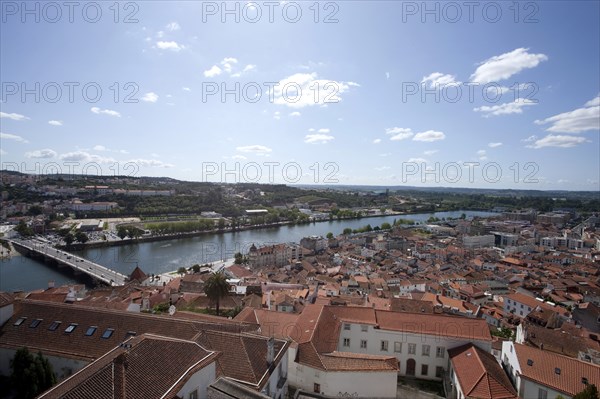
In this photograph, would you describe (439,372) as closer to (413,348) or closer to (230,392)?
(413,348)

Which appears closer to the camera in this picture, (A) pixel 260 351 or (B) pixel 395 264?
(A) pixel 260 351

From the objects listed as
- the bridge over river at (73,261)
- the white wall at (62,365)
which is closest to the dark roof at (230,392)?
the white wall at (62,365)

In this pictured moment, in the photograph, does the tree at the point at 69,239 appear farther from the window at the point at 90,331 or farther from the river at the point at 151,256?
the window at the point at 90,331

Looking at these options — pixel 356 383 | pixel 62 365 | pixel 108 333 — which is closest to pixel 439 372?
pixel 356 383

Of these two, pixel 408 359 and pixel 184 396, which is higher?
pixel 184 396

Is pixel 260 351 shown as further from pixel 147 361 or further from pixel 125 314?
pixel 125 314

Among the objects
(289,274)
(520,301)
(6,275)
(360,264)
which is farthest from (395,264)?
(6,275)
